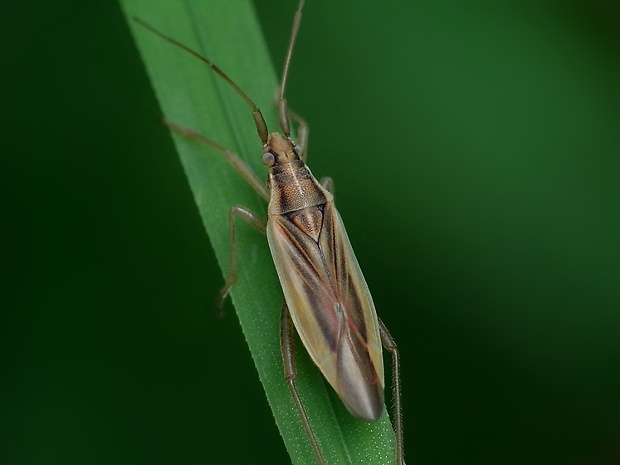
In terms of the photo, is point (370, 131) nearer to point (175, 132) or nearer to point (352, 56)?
point (352, 56)

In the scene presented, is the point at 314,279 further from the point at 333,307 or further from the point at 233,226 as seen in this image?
the point at 233,226

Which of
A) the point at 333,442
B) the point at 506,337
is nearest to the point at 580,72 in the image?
the point at 506,337

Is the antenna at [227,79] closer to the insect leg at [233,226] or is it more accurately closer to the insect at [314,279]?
the insect at [314,279]

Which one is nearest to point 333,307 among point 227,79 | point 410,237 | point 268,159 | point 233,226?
point 233,226

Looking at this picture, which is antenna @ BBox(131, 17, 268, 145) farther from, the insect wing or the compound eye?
the insect wing

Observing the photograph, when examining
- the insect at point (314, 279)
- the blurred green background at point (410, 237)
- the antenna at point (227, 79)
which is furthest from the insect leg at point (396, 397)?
the antenna at point (227, 79)

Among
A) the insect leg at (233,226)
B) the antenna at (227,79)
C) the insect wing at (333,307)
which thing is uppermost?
the antenna at (227,79)

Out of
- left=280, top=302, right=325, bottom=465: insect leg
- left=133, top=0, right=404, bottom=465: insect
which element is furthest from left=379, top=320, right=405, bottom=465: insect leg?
left=280, top=302, right=325, bottom=465: insect leg
